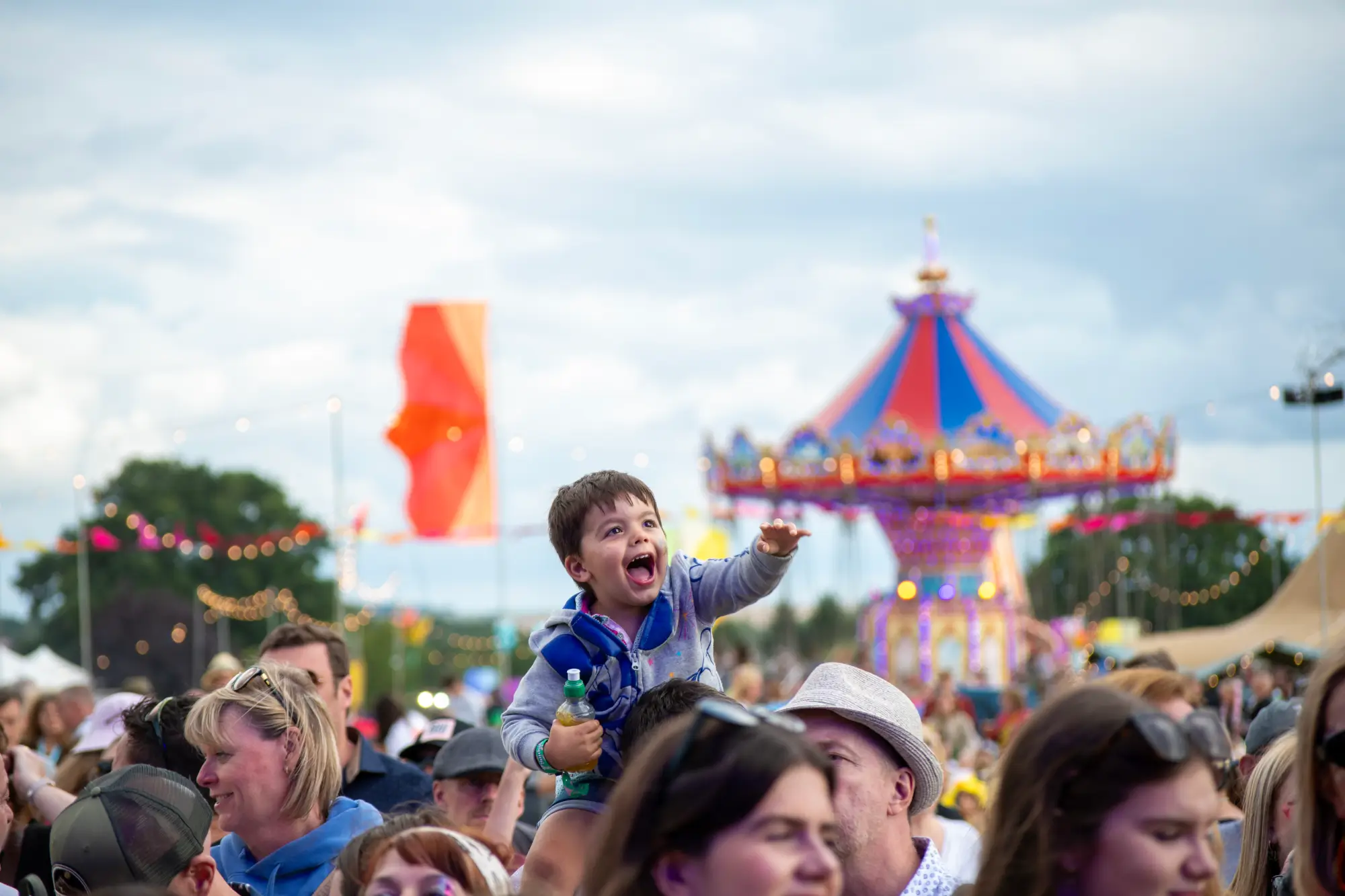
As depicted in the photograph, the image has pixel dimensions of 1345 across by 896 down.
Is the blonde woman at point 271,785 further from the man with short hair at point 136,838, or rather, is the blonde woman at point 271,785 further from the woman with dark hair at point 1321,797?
the woman with dark hair at point 1321,797

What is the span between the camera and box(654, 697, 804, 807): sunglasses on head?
2.55m

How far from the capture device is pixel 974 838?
6238 mm

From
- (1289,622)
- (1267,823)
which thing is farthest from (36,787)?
(1289,622)

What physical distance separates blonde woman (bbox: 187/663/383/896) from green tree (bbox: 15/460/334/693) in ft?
161

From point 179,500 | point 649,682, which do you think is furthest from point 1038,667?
point 179,500

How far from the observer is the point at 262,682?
4.38m

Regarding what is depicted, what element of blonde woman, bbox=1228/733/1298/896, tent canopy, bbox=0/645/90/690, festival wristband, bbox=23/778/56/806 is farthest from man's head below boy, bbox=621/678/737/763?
tent canopy, bbox=0/645/90/690

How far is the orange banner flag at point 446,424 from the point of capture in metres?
25.1

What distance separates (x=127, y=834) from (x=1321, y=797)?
7.45ft

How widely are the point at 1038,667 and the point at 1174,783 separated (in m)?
24.6

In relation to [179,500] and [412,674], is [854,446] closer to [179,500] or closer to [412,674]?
[179,500]

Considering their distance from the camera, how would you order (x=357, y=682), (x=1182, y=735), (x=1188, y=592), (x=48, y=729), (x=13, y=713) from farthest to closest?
(x=1188, y=592) < (x=357, y=682) < (x=48, y=729) < (x=13, y=713) < (x=1182, y=735)

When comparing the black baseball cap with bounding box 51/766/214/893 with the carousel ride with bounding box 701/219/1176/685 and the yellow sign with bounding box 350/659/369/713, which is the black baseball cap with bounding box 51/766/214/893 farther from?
the carousel ride with bounding box 701/219/1176/685

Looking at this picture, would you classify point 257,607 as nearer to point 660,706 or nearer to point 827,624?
point 827,624
